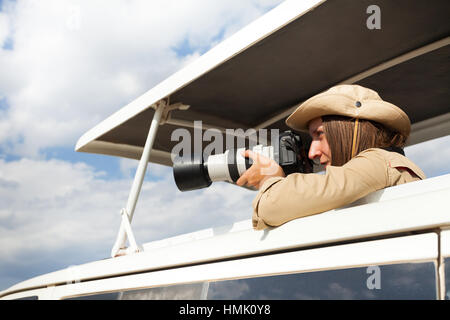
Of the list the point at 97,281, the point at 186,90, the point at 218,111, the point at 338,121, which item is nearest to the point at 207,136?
the point at 218,111

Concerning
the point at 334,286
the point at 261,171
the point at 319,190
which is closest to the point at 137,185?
the point at 261,171

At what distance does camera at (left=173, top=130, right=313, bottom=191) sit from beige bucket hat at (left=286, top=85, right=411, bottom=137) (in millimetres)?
149

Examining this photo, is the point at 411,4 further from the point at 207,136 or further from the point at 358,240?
the point at 207,136

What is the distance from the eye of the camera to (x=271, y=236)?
1312 millimetres

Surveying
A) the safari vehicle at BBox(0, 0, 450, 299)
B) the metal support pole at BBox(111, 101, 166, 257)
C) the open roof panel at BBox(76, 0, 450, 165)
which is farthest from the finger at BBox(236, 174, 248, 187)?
the metal support pole at BBox(111, 101, 166, 257)

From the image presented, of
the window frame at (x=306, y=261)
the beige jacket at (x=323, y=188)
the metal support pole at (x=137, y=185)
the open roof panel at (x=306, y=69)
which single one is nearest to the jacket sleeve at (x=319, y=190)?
the beige jacket at (x=323, y=188)

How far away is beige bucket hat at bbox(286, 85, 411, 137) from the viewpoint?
1.48 metres

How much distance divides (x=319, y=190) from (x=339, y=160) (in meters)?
0.29

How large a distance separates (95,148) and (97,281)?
47.9 inches

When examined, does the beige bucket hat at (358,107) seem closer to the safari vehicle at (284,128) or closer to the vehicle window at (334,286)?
the safari vehicle at (284,128)

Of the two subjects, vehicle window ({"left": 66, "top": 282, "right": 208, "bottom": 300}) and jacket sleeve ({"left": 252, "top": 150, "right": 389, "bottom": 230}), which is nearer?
jacket sleeve ({"left": 252, "top": 150, "right": 389, "bottom": 230})

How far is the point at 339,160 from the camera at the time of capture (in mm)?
1521

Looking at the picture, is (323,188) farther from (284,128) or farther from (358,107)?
(284,128)

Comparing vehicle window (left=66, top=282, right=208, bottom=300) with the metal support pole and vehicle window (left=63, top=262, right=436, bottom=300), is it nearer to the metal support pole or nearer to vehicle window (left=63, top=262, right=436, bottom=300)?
vehicle window (left=63, top=262, right=436, bottom=300)
